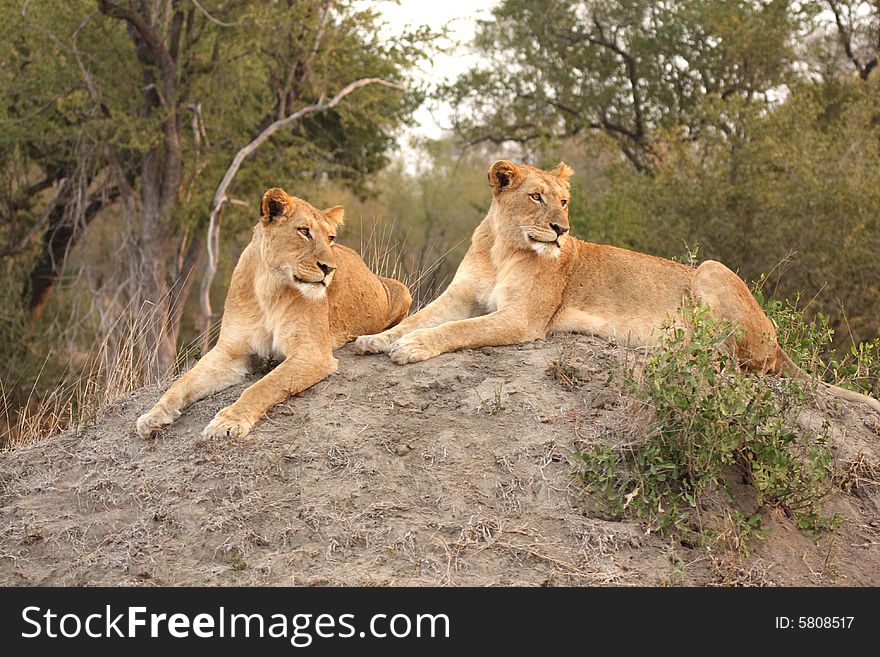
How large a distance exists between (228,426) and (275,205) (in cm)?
126

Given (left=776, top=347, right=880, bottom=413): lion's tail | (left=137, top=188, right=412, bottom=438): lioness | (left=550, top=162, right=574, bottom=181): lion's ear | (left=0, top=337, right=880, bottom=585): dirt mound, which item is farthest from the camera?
(left=550, top=162, right=574, bottom=181): lion's ear

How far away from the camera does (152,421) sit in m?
6.06

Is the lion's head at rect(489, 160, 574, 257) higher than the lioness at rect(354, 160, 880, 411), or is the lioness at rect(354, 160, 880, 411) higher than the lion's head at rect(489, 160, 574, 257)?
the lion's head at rect(489, 160, 574, 257)

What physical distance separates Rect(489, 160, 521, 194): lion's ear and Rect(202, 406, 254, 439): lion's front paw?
2153 mm

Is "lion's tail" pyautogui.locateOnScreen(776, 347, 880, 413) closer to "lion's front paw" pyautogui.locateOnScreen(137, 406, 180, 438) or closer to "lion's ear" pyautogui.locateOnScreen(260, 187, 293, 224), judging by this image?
"lion's ear" pyautogui.locateOnScreen(260, 187, 293, 224)

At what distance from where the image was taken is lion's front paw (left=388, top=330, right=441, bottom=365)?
6316 millimetres

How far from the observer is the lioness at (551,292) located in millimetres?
6570

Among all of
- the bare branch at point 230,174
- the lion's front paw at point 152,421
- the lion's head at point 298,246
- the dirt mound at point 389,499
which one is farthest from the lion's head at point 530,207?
the bare branch at point 230,174

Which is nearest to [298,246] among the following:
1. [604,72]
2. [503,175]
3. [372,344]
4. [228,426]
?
[372,344]

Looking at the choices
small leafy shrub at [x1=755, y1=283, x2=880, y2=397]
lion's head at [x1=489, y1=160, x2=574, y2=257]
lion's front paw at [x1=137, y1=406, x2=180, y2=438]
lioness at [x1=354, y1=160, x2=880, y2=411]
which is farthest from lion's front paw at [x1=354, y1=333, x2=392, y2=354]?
small leafy shrub at [x1=755, y1=283, x2=880, y2=397]

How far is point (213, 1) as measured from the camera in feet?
58.8

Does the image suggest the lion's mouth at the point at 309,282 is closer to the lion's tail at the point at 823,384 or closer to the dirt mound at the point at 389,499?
the dirt mound at the point at 389,499

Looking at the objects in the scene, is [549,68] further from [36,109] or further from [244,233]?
Answer: [36,109]

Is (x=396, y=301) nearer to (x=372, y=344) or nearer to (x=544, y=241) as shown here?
(x=372, y=344)
